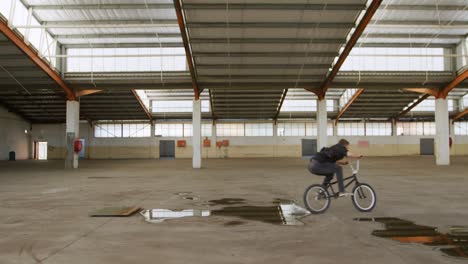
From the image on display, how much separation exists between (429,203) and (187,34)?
549 inches

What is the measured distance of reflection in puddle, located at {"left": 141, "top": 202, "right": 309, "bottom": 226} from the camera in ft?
24.6

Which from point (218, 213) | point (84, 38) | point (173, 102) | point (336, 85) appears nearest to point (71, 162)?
point (84, 38)

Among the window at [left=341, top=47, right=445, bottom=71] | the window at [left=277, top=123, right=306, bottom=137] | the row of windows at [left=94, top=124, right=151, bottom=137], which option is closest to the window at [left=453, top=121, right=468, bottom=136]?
the window at [left=341, top=47, right=445, bottom=71]

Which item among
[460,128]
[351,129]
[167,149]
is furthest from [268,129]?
Answer: [460,128]

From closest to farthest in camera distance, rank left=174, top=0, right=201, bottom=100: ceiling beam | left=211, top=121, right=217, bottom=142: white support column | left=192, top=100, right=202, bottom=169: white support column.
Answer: left=174, top=0, right=201, bottom=100: ceiling beam, left=192, top=100, right=202, bottom=169: white support column, left=211, top=121, right=217, bottom=142: white support column

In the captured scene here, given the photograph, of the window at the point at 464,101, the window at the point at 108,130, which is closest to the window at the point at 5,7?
the window at the point at 108,130

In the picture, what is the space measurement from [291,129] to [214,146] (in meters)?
9.36

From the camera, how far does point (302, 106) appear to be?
41.3 m

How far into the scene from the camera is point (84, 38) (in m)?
28.5

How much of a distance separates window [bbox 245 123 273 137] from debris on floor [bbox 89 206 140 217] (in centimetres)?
3491

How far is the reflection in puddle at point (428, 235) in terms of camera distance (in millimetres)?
5262

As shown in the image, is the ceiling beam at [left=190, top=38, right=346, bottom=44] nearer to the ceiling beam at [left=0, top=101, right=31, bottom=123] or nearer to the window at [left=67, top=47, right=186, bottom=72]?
the window at [left=67, top=47, right=186, bottom=72]

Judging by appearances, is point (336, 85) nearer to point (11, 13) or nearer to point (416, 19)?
point (416, 19)

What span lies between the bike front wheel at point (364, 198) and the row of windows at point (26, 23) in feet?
62.0
